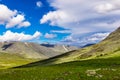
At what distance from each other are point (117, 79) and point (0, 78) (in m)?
17.2

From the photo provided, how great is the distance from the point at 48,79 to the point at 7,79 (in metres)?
6.29

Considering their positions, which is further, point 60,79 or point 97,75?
point 97,75

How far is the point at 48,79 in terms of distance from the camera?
35000 millimetres

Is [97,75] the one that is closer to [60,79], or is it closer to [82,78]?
[82,78]

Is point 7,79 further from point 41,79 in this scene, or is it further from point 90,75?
point 90,75

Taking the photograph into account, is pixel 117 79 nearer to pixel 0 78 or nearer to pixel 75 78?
pixel 75 78

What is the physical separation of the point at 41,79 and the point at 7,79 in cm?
532

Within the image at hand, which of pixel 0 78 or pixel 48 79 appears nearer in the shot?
pixel 48 79

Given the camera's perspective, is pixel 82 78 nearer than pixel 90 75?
Yes

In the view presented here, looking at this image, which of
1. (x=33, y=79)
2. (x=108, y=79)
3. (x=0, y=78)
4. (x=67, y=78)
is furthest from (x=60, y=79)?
(x=0, y=78)

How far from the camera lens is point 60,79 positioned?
113 feet

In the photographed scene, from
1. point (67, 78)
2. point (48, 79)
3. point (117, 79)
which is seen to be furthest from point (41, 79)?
point (117, 79)

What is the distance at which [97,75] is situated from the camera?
3734 centimetres

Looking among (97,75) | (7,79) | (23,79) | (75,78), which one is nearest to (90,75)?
(97,75)
